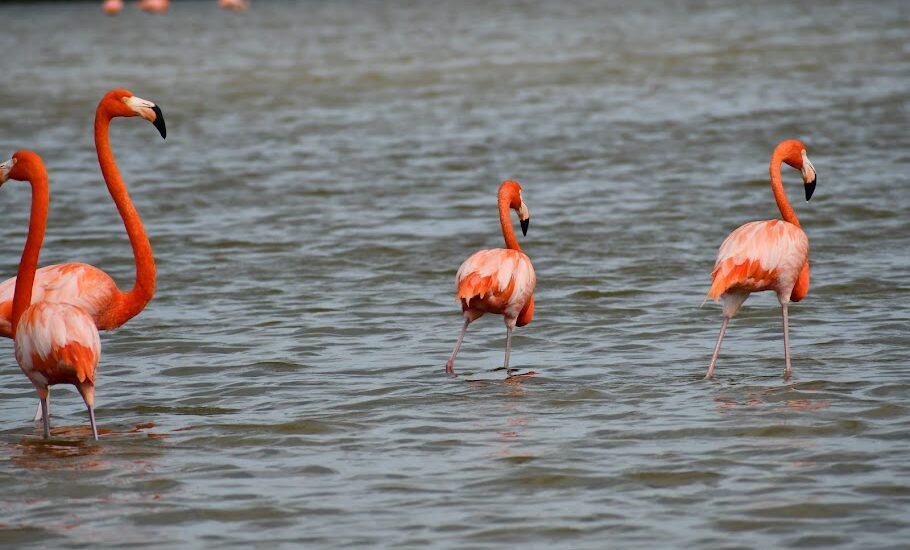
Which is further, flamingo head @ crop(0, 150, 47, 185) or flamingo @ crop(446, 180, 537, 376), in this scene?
flamingo @ crop(446, 180, 537, 376)

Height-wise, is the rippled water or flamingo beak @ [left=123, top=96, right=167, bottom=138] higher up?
flamingo beak @ [left=123, top=96, right=167, bottom=138]

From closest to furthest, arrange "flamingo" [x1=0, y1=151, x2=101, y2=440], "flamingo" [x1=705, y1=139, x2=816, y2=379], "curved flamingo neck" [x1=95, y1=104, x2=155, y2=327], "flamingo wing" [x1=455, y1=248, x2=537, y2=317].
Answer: "flamingo" [x1=0, y1=151, x2=101, y2=440]
"curved flamingo neck" [x1=95, y1=104, x2=155, y2=327]
"flamingo" [x1=705, y1=139, x2=816, y2=379]
"flamingo wing" [x1=455, y1=248, x2=537, y2=317]

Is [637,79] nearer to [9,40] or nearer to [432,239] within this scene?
[432,239]

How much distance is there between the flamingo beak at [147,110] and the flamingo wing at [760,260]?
228cm

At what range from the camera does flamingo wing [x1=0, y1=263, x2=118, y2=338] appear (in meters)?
5.87

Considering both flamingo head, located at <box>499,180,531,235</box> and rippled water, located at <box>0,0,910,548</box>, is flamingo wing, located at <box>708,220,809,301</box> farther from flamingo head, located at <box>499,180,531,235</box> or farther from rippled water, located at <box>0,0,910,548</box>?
flamingo head, located at <box>499,180,531,235</box>

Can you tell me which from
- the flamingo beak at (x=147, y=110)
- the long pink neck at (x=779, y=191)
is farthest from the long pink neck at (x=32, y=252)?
the long pink neck at (x=779, y=191)

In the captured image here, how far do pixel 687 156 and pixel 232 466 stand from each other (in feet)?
26.4

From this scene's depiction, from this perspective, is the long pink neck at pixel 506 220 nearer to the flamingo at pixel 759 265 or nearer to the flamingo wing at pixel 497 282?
the flamingo wing at pixel 497 282

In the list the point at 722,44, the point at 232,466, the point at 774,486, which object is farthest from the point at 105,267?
the point at 722,44

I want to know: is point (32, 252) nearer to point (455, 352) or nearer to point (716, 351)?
point (455, 352)

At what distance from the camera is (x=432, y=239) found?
977 centimetres

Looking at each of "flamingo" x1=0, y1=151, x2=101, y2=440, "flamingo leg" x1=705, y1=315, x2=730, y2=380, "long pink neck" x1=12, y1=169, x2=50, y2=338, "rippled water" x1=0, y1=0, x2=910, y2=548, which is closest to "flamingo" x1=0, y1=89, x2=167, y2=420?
"long pink neck" x1=12, y1=169, x2=50, y2=338

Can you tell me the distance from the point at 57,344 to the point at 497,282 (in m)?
1.93
